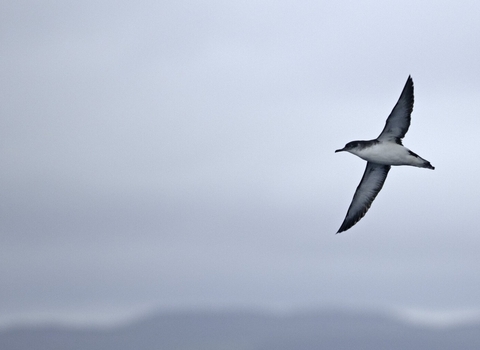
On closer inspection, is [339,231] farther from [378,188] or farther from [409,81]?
[409,81]

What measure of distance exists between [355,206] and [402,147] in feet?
15.2

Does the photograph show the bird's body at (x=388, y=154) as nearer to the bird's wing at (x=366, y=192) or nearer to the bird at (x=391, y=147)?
the bird at (x=391, y=147)

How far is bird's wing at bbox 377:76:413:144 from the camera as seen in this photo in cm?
3534

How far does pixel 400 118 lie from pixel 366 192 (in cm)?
483

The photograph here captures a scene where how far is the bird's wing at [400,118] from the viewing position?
116 ft

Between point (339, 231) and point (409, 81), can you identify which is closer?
point (409, 81)

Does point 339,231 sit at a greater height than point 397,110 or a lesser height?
lesser

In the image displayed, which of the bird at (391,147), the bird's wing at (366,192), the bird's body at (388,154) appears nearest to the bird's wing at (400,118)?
the bird at (391,147)

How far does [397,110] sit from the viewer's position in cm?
3584

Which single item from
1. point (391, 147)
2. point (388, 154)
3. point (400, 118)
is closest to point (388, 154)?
point (388, 154)

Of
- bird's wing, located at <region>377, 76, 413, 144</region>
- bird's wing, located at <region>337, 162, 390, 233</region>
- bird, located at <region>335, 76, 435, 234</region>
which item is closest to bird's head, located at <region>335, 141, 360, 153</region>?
bird, located at <region>335, 76, 435, 234</region>

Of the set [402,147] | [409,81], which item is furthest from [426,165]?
[409,81]

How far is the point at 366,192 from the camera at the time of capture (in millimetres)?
39844

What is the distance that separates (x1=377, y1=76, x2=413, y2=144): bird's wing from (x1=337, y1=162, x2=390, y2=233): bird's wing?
2.58 meters
